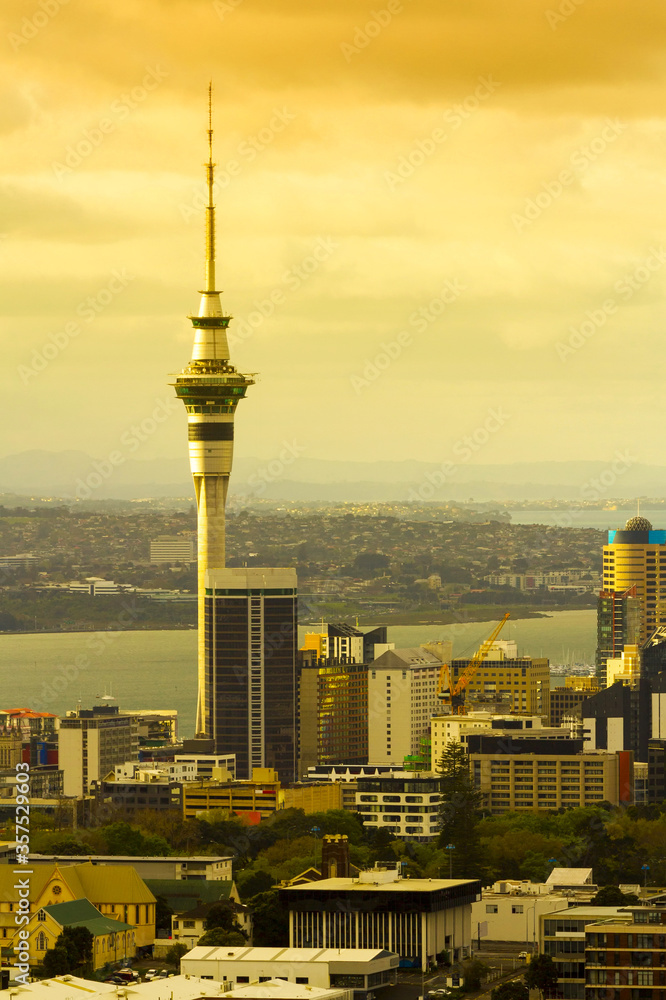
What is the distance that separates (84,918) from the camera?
140ft

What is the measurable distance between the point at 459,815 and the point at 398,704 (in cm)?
3404

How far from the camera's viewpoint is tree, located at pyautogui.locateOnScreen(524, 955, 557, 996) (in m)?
37.4

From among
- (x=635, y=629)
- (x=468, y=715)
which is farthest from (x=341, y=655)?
(x=635, y=629)

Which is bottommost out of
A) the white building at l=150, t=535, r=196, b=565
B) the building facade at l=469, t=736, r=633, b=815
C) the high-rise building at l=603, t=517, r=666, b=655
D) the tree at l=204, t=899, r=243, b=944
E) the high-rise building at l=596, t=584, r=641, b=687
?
the tree at l=204, t=899, r=243, b=944

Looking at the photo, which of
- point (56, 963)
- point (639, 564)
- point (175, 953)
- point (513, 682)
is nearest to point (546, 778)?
point (513, 682)

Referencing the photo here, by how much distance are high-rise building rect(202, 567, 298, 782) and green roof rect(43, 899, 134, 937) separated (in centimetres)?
4347

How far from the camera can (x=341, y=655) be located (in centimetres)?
9506

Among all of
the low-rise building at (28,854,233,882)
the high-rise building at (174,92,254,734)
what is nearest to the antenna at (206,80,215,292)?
the high-rise building at (174,92,254,734)

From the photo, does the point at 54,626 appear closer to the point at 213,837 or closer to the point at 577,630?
the point at 577,630

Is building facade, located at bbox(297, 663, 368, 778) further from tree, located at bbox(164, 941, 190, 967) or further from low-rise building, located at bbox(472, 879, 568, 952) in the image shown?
tree, located at bbox(164, 941, 190, 967)

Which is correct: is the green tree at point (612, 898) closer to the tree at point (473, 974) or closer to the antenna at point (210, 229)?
the tree at point (473, 974)

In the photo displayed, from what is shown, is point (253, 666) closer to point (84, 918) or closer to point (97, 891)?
point (97, 891)

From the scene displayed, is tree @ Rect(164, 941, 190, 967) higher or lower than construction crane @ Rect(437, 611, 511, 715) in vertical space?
lower

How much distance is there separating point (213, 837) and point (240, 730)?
2947 cm
